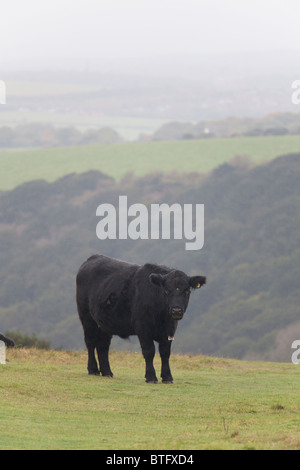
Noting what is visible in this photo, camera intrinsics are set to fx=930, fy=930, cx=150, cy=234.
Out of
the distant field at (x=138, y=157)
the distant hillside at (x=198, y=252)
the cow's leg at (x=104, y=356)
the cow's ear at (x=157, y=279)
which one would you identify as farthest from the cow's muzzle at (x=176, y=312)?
the distant field at (x=138, y=157)

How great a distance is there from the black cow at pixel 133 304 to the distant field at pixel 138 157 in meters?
120

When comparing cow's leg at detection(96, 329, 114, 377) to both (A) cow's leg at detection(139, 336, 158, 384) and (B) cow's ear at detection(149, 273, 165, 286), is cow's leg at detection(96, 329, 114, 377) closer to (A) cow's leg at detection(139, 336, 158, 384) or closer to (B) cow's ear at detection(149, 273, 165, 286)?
(A) cow's leg at detection(139, 336, 158, 384)

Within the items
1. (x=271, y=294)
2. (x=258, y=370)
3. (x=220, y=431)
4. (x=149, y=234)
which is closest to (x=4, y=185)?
(x=149, y=234)

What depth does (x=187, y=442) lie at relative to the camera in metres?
11.4

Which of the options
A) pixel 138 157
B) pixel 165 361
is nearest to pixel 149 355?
pixel 165 361

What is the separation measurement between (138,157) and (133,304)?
454 ft

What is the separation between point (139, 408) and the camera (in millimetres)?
15500

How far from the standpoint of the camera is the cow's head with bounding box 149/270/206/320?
59.8 feet

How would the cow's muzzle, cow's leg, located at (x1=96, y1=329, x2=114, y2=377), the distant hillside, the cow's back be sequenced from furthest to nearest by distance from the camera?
the distant hillside < cow's leg, located at (x1=96, y1=329, x2=114, y2=377) < the cow's back < the cow's muzzle

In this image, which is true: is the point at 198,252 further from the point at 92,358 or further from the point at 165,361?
the point at 165,361

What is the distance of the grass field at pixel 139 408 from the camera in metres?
11.7

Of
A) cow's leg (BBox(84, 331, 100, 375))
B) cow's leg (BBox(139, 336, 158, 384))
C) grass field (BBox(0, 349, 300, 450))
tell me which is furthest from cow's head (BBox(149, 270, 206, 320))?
cow's leg (BBox(84, 331, 100, 375))
